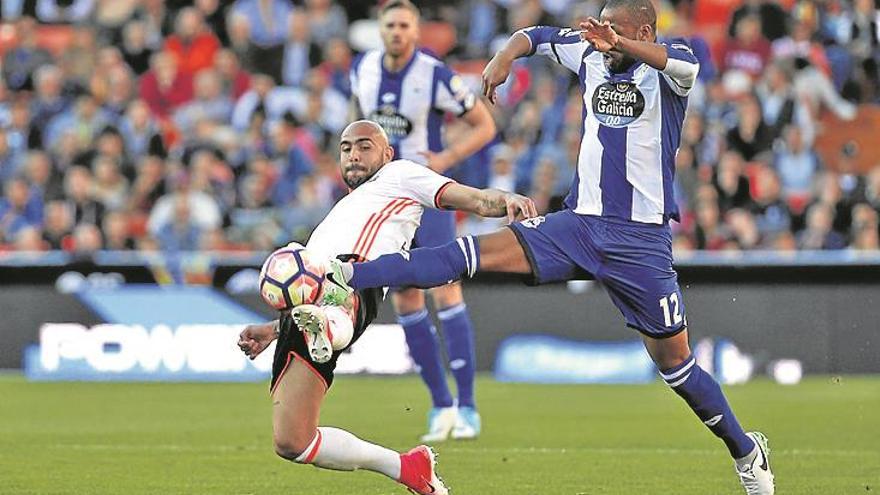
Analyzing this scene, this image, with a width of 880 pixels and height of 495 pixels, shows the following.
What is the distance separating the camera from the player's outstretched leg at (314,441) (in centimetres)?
783

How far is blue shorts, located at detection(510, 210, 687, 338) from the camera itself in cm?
844

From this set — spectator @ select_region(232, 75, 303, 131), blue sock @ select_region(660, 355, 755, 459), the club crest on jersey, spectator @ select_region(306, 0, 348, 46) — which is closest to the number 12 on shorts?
blue sock @ select_region(660, 355, 755, 459)

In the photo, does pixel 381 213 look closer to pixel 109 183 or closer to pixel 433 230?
pixel 433 230

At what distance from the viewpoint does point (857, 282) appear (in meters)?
16.4

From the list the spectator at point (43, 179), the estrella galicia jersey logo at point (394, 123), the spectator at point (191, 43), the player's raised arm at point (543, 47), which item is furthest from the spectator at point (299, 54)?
the player's raised arm at point (543, 47)

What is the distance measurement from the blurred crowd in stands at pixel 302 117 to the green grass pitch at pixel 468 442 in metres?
2.28

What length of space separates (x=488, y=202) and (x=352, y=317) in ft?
2.62

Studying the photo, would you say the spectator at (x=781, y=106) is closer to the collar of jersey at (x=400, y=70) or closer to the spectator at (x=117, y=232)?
the spectator at (x=117, y=232)

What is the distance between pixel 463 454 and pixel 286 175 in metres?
9.20

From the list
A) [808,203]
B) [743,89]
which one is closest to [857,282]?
[808,203]

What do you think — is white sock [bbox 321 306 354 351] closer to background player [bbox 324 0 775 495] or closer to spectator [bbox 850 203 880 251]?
background player [bbox 324 0 775 495]

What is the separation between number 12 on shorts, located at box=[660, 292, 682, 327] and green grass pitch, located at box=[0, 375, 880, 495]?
1.11 metres

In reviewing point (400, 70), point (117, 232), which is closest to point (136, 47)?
point (117, 232)

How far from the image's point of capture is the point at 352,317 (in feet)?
26.0
